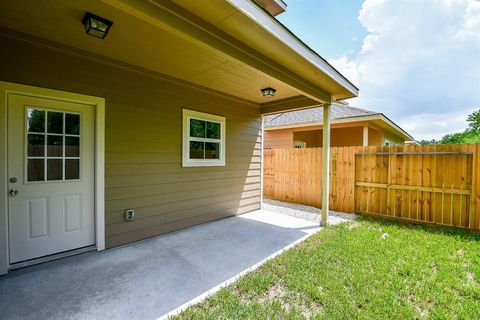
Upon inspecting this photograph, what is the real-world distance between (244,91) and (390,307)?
3970mm

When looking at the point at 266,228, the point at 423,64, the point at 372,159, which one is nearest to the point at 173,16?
the point at 266,228

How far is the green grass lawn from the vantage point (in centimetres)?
186

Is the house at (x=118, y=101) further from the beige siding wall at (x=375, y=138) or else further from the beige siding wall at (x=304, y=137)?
the beige siding wall at (x=375, y=138)

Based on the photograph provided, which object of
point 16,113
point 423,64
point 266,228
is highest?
point 423,64

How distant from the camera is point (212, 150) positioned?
15.4 feet

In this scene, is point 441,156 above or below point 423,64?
below

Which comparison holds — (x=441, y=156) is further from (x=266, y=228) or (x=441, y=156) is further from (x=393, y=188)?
(x=266, y=228)

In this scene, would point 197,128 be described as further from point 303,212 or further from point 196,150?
point 303,212

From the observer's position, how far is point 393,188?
4.73 metres

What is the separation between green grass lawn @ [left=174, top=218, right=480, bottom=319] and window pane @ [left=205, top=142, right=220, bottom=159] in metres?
2.47

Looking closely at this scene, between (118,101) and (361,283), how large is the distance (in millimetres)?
3885

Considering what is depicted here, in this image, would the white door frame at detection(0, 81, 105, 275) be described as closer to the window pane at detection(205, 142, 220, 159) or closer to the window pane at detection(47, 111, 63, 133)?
the window pane at detection(47, 111, 63, 133)

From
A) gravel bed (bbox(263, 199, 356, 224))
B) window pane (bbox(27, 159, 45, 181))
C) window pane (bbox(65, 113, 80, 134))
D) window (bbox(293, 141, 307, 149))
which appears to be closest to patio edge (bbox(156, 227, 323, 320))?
gravel bed (bbox(263, 199, 356, 224))

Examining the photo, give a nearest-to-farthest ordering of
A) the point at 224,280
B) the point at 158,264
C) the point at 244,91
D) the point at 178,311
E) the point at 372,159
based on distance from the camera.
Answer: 1. the point at 178,311
2. the point at 224,280
3. the point at 158,264
4. the point at 244,91
5. the point at 372,159
